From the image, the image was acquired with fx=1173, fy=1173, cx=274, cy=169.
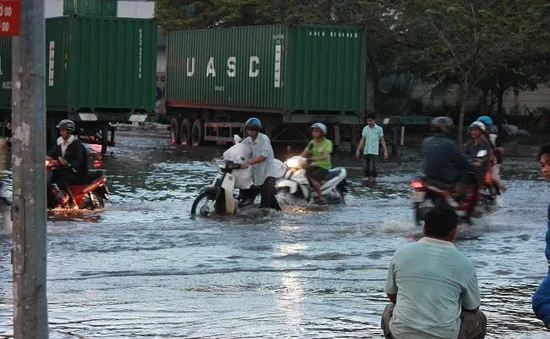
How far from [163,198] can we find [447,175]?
5.95m

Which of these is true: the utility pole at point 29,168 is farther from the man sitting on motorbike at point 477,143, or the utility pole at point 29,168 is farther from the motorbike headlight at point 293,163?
the motorbike headlight at point 293,163

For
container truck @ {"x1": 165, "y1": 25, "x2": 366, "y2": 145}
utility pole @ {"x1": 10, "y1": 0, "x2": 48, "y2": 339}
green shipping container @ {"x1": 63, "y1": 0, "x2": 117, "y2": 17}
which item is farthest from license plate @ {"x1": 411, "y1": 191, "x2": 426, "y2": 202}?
green shipping container @ {"x1": 63, "y1": 0, "x2": 117, "y2": 17}

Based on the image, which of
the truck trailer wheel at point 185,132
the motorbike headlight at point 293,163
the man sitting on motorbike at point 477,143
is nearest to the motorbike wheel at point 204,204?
the motorbike headlight at point 293,163

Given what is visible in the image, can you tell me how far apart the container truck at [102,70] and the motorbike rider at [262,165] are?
1431 centimetres

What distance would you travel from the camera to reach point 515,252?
1321 centimetres

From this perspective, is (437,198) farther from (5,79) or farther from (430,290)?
(5,79)

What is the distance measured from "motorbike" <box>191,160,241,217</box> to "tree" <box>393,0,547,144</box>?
21234mm

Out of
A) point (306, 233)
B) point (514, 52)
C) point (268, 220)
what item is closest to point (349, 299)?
point (306, 233)

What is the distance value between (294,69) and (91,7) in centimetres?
3326

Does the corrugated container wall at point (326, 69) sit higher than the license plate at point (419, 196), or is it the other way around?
the corrugated container wall at point (326, 69)

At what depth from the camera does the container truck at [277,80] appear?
32.4 meters

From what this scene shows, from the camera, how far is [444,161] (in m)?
14.4

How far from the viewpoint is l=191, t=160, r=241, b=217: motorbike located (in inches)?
647

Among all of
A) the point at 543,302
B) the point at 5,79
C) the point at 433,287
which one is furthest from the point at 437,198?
the point at 5,79
